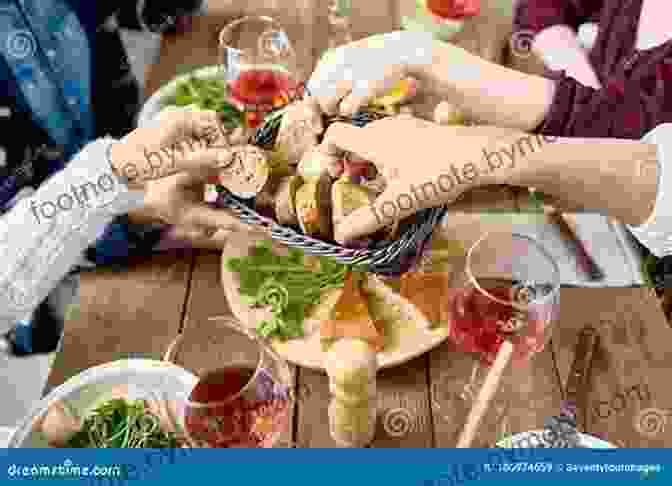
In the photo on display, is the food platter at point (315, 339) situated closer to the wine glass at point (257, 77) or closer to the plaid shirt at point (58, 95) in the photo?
the plaid shirt at point (58, 95)

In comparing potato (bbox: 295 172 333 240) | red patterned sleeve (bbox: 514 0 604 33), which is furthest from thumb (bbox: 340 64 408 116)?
red patterned sleeve (bbox: 514 0 604 33)

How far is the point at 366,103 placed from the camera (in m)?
0.82

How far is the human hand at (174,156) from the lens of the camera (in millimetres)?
792

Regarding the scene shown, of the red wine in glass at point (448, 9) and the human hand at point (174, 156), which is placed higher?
the red wine in glass at point (448, 9)

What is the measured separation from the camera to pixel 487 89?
88cm

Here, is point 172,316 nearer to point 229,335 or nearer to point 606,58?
point 229,335

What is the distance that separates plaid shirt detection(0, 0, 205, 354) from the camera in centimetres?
100

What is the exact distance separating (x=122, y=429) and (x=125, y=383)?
0.20 feet

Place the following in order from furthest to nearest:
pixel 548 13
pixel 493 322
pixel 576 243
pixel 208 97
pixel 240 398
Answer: pixel 548 13 → pixel 208 97 → pixel 576 243 → pixel 493 322 → pixel 240 398

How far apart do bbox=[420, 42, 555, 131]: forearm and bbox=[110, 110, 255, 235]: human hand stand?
273 millimetres

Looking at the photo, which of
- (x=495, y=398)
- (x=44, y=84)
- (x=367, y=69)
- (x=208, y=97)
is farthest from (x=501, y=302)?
(x=44, y=84)

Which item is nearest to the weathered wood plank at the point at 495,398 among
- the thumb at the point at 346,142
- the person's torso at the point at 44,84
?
the thumb at the point at 346,142

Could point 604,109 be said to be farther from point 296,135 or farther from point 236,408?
point 236,408

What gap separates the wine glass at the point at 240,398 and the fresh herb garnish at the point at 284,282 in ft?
0.57
